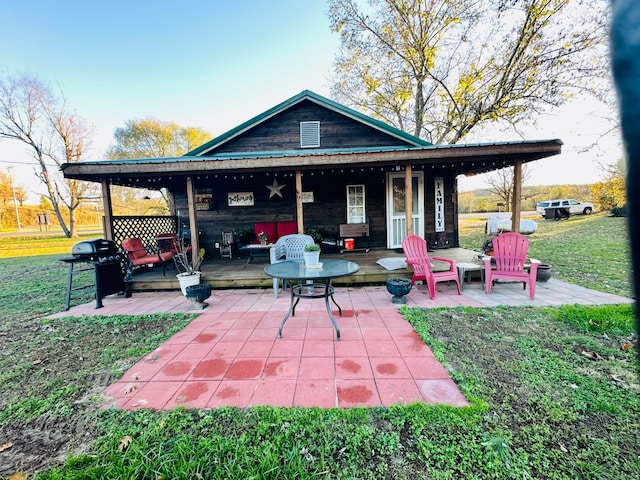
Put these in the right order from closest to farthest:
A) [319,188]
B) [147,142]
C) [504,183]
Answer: [319,188], [504,183], [147,142]

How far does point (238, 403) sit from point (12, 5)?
13.9 meters

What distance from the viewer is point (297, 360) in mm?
3000

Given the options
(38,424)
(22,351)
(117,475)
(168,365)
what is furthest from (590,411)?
(22,351)

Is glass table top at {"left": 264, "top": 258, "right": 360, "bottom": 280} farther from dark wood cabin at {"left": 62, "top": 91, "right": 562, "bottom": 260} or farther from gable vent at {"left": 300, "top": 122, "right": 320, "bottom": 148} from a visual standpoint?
gable vent at {"left": 300, "top": 122, "right": 320, "bottom": 148}

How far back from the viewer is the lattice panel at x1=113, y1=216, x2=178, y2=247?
621 centimetres

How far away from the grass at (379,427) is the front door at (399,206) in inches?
196

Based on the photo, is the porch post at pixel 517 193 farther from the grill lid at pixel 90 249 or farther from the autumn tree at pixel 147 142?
the autumn tree at pixel 147 142

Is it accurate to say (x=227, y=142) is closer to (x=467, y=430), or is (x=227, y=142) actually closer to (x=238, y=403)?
(x=238, y=403)

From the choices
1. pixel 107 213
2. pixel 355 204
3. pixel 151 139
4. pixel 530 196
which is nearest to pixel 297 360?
pixel 107 213

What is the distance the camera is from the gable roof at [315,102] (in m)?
7.91

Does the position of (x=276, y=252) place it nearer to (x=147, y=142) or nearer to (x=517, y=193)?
(x=517, y=193)

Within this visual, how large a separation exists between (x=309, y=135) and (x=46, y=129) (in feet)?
70.9

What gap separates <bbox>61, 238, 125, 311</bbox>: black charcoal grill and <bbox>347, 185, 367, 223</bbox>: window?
5.44 metres

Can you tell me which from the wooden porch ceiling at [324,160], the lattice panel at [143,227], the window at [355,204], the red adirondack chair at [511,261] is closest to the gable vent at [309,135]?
the window at [355,204]
